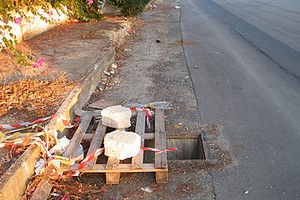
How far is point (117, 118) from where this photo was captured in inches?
160

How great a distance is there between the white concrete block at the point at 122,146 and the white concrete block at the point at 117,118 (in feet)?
1.95

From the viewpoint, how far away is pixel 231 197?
3.07 m

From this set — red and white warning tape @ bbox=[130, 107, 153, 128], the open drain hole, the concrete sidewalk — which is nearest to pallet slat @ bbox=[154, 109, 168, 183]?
red and white warning tape @ bbox=[130, 107, 153, 128]

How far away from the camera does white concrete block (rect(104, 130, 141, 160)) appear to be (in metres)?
3.35

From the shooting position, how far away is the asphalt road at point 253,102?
10.9 feet

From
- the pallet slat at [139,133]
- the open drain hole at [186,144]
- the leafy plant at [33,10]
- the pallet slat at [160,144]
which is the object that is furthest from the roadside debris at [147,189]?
the leafy plant at [33,10]

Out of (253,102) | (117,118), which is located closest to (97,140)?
(117,118)

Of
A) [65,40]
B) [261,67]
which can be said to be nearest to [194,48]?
[261,67]

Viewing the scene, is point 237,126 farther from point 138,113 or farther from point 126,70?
point 126,70

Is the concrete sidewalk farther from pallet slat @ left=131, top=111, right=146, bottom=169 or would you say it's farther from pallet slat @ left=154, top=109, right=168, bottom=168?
pallet slat @ left=154, top=109, right=168, bottom=168

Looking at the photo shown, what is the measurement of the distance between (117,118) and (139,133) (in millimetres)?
360

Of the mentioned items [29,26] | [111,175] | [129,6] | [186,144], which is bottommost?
[186,144]

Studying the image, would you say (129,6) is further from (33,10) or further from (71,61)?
(71,61)

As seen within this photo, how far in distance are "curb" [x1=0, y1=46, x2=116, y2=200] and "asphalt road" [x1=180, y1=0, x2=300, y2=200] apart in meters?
1.97
